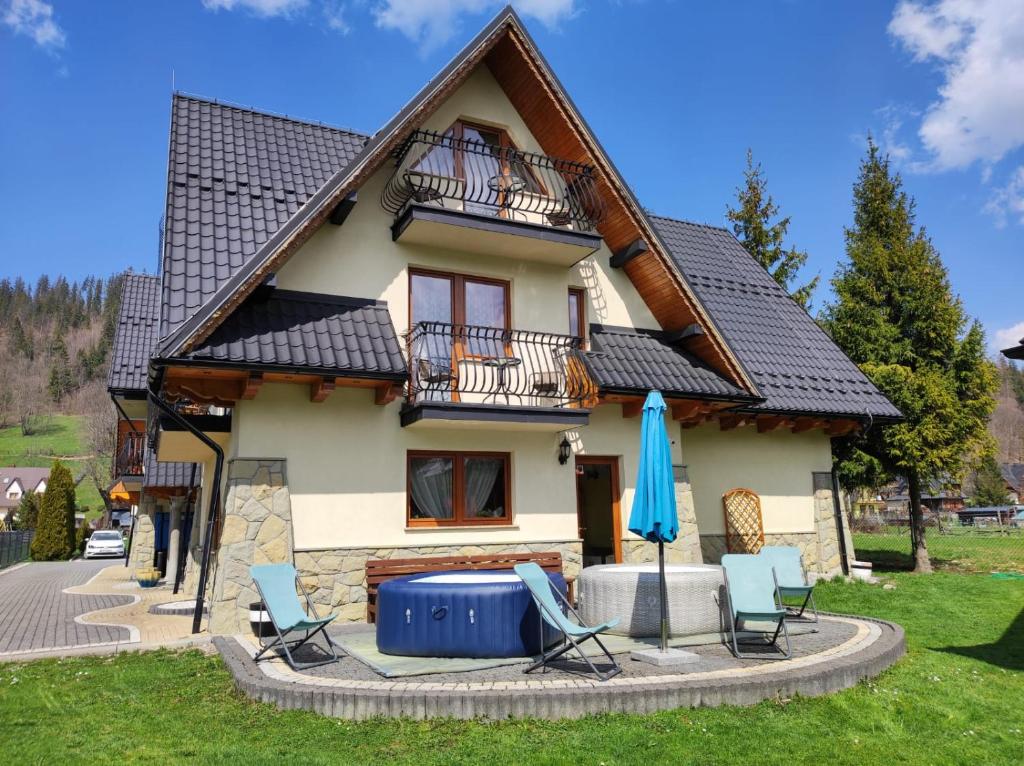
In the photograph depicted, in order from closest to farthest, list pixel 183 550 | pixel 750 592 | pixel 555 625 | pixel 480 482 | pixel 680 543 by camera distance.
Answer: pixel 555 625, pixel 750 592, pixel 480 482, pixel 680 543, pixel 183 550

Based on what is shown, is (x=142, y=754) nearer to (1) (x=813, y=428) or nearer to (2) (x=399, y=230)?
(2) (x=399, y=230)

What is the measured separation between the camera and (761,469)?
1527cm

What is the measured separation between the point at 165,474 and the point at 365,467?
34.7 feet

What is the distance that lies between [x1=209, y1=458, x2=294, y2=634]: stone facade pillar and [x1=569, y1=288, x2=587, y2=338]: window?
562 centimetres

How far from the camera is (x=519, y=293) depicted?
12.8m

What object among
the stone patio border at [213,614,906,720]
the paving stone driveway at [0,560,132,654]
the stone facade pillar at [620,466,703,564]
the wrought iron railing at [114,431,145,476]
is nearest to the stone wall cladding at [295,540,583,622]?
the paving stone driveway at [0,560,132,654]

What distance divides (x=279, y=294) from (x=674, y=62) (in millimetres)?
7784

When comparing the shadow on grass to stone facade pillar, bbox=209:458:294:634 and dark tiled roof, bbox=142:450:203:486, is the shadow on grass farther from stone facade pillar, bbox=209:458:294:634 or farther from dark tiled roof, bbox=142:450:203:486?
dark tiled roof, bbox=142:450:203:486

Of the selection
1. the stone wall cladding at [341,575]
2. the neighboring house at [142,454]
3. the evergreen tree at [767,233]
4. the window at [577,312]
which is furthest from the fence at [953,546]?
the neighboring house at [142,454]

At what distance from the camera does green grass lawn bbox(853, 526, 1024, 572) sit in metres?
18.4

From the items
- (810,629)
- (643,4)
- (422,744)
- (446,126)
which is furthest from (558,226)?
(422,744)

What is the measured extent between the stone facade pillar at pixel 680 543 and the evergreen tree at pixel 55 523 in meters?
32.8

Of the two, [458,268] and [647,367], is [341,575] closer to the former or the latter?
[458,268]

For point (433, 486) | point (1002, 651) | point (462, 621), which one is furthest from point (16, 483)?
point (1002, 651)
